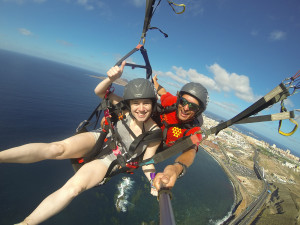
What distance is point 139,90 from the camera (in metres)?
3.48

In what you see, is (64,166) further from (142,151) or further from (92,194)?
(142,151)

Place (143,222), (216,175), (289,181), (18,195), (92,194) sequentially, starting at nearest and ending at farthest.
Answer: (18,195)
(143,222)
(92,194)
(216,175)
(289,181)

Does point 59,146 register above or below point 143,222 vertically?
above

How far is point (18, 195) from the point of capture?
94.4 ft

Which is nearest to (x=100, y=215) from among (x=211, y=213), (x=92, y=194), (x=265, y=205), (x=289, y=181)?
(x=92, y=194)

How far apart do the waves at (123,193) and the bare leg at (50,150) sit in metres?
34.6

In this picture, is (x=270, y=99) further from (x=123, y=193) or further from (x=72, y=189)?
(x=123, y=193)

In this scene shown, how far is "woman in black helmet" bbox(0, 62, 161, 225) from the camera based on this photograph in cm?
262

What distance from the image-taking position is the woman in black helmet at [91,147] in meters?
2.62

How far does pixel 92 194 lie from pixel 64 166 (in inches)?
414

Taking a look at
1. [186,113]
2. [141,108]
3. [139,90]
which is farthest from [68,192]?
[186,113]

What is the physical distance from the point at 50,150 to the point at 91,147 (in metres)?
0.99

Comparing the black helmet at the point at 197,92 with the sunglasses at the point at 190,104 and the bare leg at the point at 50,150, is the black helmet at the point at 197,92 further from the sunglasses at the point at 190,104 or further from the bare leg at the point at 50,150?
the bare leg at the point at 50,150

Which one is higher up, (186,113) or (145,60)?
(145,60)
